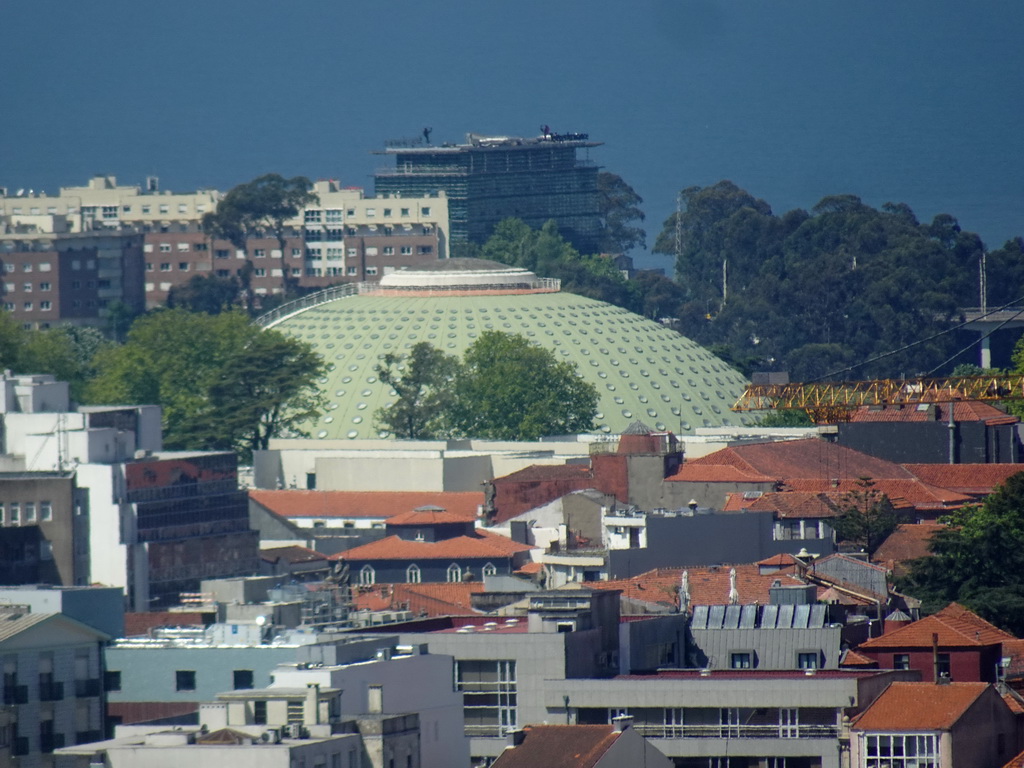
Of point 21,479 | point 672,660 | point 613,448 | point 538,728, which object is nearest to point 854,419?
point 613,448

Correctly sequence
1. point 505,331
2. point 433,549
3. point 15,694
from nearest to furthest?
point 15,694 < point 433,549 < point 505,331

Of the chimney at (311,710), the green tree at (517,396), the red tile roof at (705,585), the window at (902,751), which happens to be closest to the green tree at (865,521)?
the red tile roof at (705,585)

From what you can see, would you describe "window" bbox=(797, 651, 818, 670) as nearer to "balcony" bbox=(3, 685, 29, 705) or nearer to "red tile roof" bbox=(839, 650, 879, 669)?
"red tile roof" bbox=(839, 650, 879, 669)

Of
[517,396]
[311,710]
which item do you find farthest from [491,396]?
[311,710]

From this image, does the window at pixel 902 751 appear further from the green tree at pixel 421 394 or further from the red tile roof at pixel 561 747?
the green tree at pixel 421 394

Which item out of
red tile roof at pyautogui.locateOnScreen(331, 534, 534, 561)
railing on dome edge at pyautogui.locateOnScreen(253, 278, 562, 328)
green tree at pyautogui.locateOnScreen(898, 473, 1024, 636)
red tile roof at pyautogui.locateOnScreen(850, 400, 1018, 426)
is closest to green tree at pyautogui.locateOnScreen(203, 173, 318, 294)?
railing on dome edge at pyautogui.locateOnScreen(253, 278, 562, 328)

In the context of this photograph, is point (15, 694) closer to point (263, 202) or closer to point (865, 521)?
point (865, 521)

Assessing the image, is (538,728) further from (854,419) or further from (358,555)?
(854,419)
